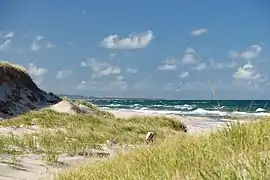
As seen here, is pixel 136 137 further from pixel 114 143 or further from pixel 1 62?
pixel 1 62

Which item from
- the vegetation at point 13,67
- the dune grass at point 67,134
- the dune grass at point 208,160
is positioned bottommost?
the dune grass at point 67,134

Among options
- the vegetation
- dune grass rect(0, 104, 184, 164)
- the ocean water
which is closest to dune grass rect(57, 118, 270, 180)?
the ocean water

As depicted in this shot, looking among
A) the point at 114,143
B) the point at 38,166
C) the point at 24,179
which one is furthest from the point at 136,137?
the point at 24,179

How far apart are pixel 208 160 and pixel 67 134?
950cm

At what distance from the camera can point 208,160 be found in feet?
13.9

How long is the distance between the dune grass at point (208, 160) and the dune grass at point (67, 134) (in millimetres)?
3871

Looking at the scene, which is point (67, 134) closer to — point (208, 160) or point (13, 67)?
point (208, 160)

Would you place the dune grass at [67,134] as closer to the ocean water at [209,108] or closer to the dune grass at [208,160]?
the ocean water at [209,108]

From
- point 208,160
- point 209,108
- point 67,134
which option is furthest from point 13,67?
point 208,160

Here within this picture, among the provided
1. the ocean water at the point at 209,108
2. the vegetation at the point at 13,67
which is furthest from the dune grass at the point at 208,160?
the vegetation at the point at 13,67

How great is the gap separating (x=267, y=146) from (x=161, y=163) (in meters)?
1.15

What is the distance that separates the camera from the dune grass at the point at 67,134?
10469mm

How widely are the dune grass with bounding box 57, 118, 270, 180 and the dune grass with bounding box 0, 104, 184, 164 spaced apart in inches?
152

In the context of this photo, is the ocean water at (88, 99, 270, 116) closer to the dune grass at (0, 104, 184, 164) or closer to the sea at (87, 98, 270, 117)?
the sea at (87, 98, 270, 117)
